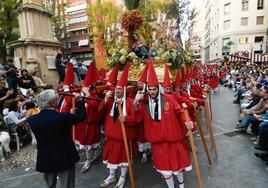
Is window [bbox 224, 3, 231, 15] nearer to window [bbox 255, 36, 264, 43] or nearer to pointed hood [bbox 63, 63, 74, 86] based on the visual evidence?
window [bbox 255, 36, 264, 43]

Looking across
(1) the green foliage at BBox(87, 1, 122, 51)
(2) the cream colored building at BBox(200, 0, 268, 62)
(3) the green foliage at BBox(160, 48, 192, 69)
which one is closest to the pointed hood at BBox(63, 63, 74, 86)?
(3) the green foliage at BBox(160, 48, 192, 69)

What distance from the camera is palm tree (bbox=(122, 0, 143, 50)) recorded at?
5.00m

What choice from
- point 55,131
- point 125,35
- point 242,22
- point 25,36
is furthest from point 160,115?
point 242,22

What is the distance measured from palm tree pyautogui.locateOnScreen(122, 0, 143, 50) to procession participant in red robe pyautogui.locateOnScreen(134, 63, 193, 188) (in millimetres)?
2302

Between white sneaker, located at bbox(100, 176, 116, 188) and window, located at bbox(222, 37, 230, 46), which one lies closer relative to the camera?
white sneaker, located at bbox(100, 176, 116, 188)

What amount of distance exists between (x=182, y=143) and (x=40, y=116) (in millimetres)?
2104

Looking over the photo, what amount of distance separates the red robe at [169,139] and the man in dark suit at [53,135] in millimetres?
1152

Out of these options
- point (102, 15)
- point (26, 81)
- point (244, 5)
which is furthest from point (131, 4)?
point (244, 5)

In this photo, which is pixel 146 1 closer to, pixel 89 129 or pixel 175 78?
pixel 175 78

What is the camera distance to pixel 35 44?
933 cm

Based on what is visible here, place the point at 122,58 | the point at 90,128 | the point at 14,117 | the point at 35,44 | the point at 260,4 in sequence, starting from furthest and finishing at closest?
1. the point at 260,4
2. the point at 35,44
3. the point at 14,117
4. the point at 122,58
5. the point at 90,128

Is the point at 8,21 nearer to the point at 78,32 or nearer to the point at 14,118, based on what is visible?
the point at 14,118

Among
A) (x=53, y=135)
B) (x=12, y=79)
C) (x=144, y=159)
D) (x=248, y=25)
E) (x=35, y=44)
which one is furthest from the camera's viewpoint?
(x=248, y=25)

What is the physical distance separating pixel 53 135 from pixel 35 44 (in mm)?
8040
